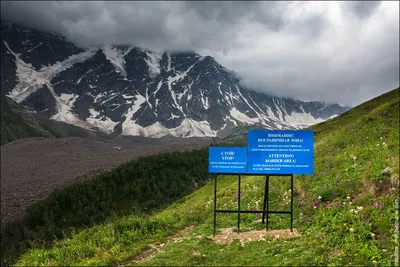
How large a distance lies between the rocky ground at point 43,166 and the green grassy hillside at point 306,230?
271ft

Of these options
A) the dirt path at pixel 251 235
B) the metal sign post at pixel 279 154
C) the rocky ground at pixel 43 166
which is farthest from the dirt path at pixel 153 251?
the rocky ground at pixel 43 166

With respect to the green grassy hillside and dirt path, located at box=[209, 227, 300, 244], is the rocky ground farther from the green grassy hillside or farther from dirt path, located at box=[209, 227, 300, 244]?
dirt path, located at box=[209, 227, 300, 244]

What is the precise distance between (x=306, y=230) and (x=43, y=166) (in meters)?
151

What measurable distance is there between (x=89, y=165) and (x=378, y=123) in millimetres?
132423

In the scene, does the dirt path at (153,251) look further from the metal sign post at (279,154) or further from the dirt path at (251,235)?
the metal sign post at (279,154)

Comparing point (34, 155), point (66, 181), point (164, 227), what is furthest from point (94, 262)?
point (34, 155)

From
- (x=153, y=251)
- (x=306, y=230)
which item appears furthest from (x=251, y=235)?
(x=153, y=251)

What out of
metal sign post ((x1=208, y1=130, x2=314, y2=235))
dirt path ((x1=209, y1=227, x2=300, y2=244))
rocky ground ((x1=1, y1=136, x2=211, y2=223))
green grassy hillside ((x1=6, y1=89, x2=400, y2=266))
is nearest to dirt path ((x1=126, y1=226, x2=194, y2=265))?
green grassy hillside ((x1=6, y1=89, x2=400, y2=266))

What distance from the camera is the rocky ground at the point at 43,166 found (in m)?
100

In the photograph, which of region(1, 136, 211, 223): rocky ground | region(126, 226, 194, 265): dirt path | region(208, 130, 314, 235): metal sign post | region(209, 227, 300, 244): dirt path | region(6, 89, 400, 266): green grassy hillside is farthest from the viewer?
region(1, 136, 211, 223): rocky ground

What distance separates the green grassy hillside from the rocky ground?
3246 inches

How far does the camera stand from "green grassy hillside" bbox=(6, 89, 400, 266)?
11.0 m

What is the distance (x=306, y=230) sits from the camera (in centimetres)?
1407

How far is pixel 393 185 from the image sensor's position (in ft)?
46.2
